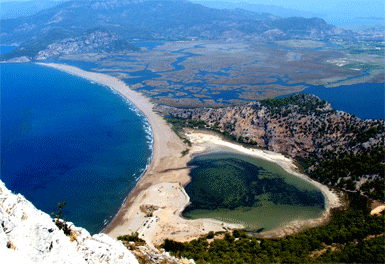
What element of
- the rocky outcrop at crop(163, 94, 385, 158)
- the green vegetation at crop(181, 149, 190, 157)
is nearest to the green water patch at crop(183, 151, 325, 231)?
the green vegetation at crop(181, 149, 190, 157)

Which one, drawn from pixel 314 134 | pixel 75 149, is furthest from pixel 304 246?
pixel 75 149

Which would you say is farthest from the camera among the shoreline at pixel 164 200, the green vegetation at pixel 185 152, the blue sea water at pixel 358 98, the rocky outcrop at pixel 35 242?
the blue sea water at pixel 358 98

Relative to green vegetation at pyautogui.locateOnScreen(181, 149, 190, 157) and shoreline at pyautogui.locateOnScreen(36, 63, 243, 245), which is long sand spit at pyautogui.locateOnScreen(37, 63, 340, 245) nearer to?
shoreline at pyautogui.locateOnScreen(36, 63, 243, 245)

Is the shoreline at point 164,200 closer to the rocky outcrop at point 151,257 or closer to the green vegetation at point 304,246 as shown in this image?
the green vegetation at point 304,246

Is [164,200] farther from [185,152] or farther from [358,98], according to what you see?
[358,98]

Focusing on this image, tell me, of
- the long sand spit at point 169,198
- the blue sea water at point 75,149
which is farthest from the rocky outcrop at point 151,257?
the blue sea water at point 75,149

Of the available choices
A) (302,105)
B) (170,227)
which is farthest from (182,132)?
(170,227)
